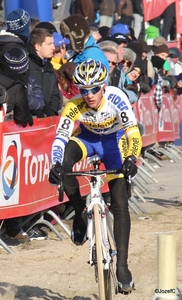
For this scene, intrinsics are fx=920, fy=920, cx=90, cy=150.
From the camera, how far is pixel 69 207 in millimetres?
11242

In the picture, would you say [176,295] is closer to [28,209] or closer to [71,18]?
[28,209]

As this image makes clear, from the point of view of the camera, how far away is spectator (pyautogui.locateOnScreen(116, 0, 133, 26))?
72.3ft

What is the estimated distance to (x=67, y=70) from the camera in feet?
34.6

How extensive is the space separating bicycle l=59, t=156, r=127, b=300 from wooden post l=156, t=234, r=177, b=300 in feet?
4.67

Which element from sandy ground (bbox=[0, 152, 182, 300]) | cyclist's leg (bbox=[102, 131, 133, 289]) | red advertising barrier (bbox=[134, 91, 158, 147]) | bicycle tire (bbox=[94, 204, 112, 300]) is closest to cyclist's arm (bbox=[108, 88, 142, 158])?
cyclist's leg (bbox=[102, 131, 133, 289])

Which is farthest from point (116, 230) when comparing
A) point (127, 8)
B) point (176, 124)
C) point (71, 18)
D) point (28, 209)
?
point (127, 8)

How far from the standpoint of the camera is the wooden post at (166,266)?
529 cm

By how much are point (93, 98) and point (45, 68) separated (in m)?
3.47

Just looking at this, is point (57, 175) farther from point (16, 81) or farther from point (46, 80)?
point (46, 80)

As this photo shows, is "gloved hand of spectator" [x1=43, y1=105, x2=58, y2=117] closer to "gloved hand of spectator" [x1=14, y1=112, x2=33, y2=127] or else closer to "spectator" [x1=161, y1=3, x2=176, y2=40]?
"gloved hand of spectator" [x1=14, y1=112, x2=33, y2=127]

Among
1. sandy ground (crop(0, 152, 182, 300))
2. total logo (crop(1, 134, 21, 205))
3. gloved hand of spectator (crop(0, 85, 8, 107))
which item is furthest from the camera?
total logo (crop(1, 134, 21, 205))

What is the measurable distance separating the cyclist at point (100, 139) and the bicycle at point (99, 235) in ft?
0.68

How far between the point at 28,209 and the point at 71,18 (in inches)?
96.7

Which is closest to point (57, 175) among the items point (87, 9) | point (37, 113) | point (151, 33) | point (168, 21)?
point (37, 113)
